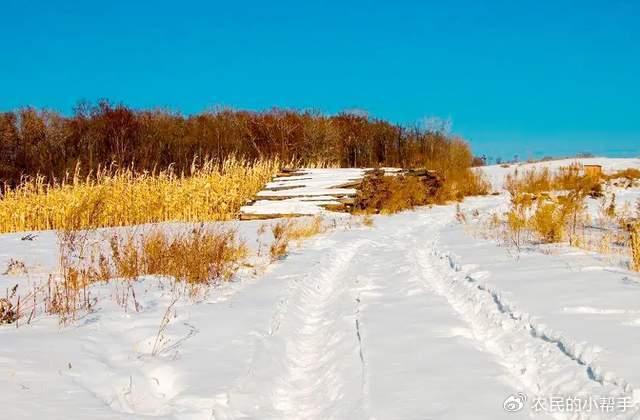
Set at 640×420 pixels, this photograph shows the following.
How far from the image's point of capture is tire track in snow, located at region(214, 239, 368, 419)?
9.93 ft

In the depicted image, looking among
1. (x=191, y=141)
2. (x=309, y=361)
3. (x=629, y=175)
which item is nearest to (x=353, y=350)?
(x=309, y=361)

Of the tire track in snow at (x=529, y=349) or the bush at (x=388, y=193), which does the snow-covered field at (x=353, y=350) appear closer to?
the tire track in snow at (x=529, y=349)

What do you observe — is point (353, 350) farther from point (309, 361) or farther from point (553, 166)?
point (553, 166)

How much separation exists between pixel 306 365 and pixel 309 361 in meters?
0.07

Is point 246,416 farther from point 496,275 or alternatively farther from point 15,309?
point 496,275

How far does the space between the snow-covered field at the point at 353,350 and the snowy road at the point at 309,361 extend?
0.04 feet

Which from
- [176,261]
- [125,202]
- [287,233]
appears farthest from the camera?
[125,202]

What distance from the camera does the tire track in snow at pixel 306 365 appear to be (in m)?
3.03

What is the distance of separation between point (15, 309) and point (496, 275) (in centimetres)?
455

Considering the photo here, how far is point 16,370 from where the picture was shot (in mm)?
2990

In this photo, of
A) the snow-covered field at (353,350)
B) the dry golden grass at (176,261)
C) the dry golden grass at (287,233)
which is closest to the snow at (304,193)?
the dry golden grass at (287,233)

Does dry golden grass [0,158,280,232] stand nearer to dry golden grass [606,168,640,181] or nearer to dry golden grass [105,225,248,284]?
dry golden grass [105,225,248,284]

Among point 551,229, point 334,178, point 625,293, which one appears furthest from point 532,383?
point 334,178

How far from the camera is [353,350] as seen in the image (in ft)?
12.8
